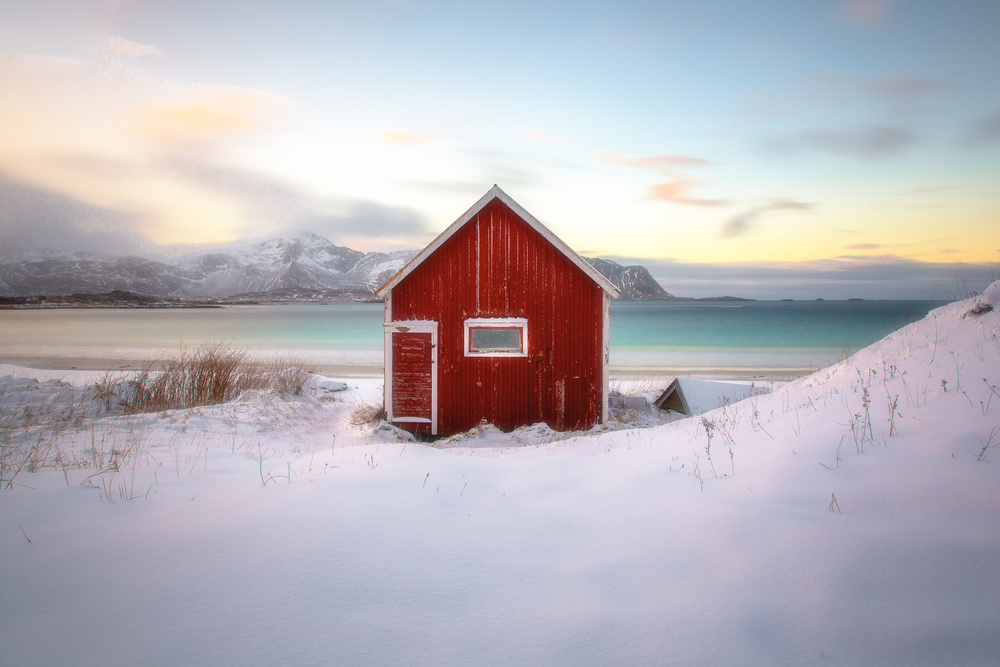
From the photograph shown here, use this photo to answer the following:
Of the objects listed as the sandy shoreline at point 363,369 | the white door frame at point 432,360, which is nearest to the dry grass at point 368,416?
the white door frame at point 432,360

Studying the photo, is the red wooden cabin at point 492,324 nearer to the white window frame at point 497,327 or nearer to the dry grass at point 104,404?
the white window frame at point 497,327

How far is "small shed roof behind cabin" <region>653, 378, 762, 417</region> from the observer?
1263 centimetres

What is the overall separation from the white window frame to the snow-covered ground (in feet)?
19.2

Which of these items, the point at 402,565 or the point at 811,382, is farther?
the point at 811,382

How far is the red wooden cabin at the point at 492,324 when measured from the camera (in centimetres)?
1108

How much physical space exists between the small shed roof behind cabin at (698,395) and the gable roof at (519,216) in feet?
13.8

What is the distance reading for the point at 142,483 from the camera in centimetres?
440

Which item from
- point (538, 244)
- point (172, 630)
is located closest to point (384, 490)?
point (172, 630)

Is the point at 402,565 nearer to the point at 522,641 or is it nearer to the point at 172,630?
the point at 522,641

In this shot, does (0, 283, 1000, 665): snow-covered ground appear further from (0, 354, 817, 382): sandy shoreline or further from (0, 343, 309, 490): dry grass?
(0, 354, 817, 382): sandy shoreline

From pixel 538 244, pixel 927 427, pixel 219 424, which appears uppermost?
pixel 538 244

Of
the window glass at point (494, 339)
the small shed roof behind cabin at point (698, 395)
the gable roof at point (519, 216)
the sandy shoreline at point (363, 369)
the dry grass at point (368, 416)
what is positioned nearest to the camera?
the gable roof at point (519, 216)

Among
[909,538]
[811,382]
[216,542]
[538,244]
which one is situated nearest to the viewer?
[909,538]

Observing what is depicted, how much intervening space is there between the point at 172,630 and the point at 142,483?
9.30 feet
